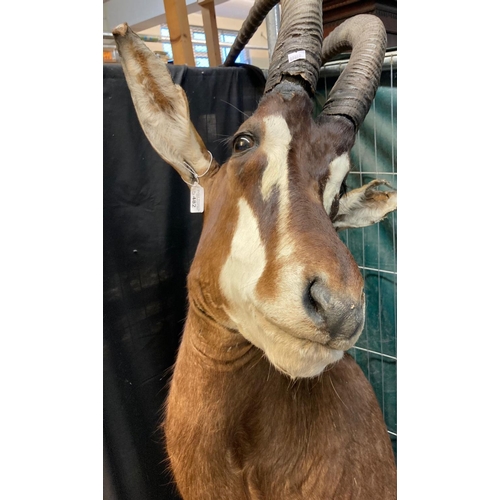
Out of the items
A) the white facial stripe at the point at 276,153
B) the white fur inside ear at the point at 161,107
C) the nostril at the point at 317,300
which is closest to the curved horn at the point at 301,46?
the white facial stripe at the point at 276,153

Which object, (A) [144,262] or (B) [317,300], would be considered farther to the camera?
(A) [144,262]

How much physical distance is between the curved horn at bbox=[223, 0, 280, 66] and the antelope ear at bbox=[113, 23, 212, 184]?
0.65m

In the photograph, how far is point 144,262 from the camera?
1.77 meters

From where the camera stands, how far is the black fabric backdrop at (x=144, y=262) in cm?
166

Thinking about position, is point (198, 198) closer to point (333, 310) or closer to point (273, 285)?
point (273, 285)

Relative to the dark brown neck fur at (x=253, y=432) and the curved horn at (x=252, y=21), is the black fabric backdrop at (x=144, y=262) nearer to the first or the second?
the curved horn at (x=252, y=21)

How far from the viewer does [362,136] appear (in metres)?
2.04

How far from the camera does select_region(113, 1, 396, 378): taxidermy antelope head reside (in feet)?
2.89

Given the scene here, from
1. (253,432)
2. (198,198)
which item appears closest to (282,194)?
(198,198)

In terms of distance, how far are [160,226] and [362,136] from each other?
976mm

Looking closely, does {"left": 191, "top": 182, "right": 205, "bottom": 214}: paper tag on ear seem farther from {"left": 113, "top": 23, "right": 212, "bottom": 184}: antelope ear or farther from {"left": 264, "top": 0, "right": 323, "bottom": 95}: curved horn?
{"left": 264, "top": 0, "right": 323, "bottom": 95}: curved horn

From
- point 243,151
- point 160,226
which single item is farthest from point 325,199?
point 160,226

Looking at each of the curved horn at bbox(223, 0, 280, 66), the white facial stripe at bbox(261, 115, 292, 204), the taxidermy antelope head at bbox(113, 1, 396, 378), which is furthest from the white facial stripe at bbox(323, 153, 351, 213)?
the curved horn at bbox(223, 0, 280, 66)

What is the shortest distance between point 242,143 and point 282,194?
217mm
